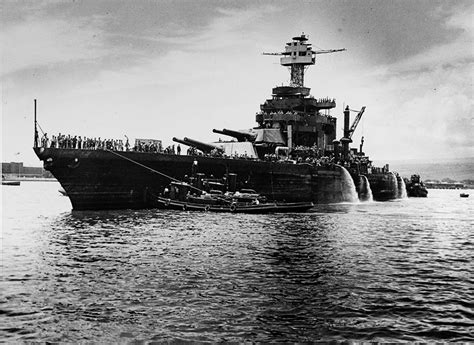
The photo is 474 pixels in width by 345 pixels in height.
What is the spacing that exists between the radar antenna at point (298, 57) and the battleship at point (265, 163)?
0.45 ft

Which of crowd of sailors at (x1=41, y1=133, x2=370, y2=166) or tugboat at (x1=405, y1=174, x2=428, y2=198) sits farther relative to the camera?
tugboat at (x1=405, y1=174, x2=428, y2=198)

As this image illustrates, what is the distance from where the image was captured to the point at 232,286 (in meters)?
16.1

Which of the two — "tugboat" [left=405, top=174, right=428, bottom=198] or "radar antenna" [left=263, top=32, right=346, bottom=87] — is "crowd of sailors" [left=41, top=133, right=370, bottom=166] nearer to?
"radar antenna" [left=263, top=32, right=346, bottom=87]

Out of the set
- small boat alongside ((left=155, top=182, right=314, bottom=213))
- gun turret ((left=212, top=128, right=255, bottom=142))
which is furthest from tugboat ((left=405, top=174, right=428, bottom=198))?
small boat alongside ((left=155, top=182, right=314, bottom=213))

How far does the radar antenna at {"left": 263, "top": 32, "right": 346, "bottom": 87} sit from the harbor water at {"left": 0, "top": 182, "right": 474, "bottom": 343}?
46635mm

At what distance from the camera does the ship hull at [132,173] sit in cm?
3925

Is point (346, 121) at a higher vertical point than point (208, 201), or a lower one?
higher

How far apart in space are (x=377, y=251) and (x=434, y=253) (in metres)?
2.56

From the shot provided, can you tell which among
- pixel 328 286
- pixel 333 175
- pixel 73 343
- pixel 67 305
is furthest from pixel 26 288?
pixel 333 175

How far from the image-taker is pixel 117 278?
1725cm

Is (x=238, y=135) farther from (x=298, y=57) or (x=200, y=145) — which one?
(x=298, y=57)

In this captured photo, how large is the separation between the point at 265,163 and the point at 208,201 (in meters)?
9.23

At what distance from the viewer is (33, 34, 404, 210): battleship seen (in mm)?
40188

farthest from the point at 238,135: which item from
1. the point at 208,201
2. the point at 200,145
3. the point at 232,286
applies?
the point at 232,286
